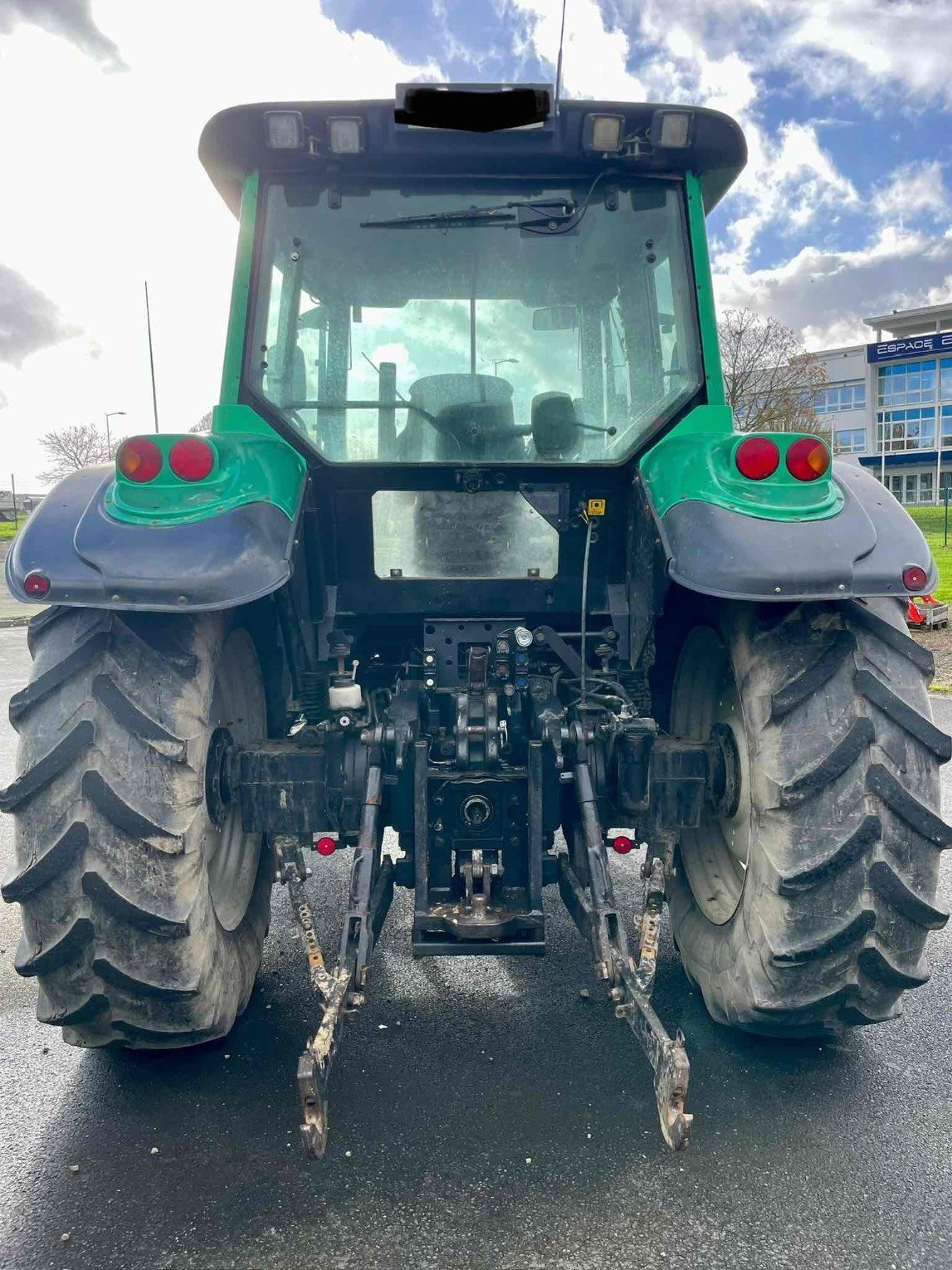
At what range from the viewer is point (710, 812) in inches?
119

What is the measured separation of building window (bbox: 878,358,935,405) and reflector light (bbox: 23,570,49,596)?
6661 cm

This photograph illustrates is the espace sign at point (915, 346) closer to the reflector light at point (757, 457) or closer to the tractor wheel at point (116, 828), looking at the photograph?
the reflector light at point (757, 457)

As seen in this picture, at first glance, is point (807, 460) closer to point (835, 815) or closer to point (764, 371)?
point (835, 815)

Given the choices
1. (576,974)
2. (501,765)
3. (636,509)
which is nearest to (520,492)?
(636,509)

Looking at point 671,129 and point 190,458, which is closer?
point 190,458

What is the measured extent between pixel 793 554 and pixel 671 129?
1.47 m

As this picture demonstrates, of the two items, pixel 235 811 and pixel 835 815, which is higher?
pixel 835 815

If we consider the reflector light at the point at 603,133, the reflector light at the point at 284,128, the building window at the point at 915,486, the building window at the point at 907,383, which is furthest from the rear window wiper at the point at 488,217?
the building window at the point at 907,383

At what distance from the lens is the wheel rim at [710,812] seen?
3.01 meters

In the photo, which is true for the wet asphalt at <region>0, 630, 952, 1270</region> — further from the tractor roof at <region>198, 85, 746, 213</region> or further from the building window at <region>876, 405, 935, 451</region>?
the building window at <region>876, 405, 935, 451</region>

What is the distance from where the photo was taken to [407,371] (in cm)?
299

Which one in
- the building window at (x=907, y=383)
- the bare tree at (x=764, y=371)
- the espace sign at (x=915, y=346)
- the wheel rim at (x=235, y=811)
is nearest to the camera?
the wheel rim at (x=235, y=811)

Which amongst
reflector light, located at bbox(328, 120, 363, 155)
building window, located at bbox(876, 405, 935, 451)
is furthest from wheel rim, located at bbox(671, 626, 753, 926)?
building window, located at bbox(876, 405, 935, 451)

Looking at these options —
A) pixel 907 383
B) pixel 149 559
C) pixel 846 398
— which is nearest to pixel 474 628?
pixel 149 559
